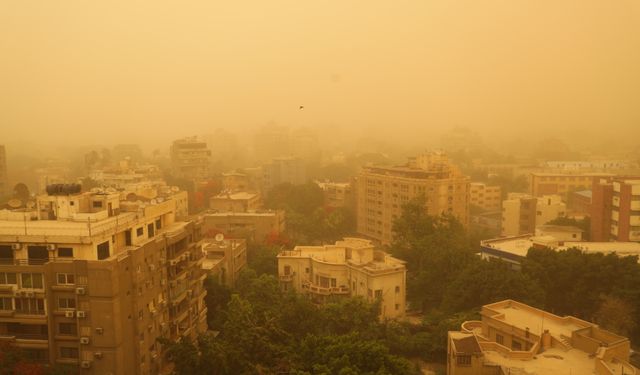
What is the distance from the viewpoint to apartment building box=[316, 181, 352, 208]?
27.6 m

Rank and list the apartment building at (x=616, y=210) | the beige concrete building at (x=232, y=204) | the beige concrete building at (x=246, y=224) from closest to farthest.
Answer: the apartment building at (x=616, y=210)
the beige concrete building at (x=246, y=224)
the beige concrete building at (x=232, y=204)

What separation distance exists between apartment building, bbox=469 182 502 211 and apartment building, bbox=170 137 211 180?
53.4ft

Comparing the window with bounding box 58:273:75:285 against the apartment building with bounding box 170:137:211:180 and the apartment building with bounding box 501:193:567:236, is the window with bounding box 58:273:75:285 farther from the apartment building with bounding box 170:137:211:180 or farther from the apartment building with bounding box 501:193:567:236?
the apartment building with bounding box 170:137:211:180

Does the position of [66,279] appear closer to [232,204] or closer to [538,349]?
[538,349]

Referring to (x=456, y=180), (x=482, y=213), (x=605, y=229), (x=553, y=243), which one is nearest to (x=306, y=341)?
(x=553, y=243)

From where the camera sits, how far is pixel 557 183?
30328 mm

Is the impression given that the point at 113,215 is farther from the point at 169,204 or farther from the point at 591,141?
the point at 591,141

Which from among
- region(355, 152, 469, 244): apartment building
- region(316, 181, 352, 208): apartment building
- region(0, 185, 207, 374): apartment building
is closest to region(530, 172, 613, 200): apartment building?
region(355, 152, 469, 244): apartment building

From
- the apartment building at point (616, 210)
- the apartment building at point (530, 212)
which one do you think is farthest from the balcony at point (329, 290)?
the apartment building at point (530, 212)

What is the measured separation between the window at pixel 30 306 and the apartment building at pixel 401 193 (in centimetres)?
1444

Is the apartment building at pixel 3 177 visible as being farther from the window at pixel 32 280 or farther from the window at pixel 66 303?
the window at pixel 66 303

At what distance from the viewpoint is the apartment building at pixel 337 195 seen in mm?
Answer: 27594

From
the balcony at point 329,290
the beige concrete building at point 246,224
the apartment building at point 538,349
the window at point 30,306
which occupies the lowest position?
the balcony at point 329,290

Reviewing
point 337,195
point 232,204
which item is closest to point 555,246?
point 232,204
